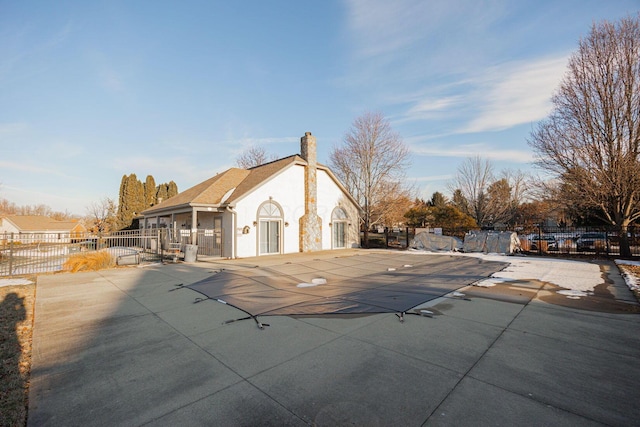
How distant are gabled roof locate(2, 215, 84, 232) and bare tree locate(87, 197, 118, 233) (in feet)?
26.4

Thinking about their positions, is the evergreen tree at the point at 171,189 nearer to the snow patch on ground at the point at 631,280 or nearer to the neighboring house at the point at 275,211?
the neighboring house at the point at 275,211

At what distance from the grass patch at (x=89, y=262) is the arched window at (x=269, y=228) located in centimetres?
705

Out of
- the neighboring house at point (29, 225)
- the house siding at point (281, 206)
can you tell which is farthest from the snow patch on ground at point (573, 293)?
the neighboring house at point (29, 225)

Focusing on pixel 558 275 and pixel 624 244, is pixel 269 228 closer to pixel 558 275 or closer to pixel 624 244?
pixel 558 275

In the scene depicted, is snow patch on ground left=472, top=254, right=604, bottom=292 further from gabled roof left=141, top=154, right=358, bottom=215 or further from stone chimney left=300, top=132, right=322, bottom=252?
gabled roof left=141, top=154, right=358, bottom=215

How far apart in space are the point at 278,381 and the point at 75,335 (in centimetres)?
371

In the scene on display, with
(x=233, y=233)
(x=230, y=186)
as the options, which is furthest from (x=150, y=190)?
(x=233, y=233)

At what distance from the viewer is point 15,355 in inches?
153

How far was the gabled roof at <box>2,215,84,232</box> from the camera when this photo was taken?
150 feet

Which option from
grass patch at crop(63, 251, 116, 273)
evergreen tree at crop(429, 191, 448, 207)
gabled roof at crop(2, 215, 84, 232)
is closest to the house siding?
grass patch at crop(63, 251, 116, 273)

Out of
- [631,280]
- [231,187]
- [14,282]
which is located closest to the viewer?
[631,280]

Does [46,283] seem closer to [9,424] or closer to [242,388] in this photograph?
[9,424]

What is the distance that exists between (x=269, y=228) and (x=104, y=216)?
30.9m

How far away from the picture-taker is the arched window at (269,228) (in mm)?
16875
